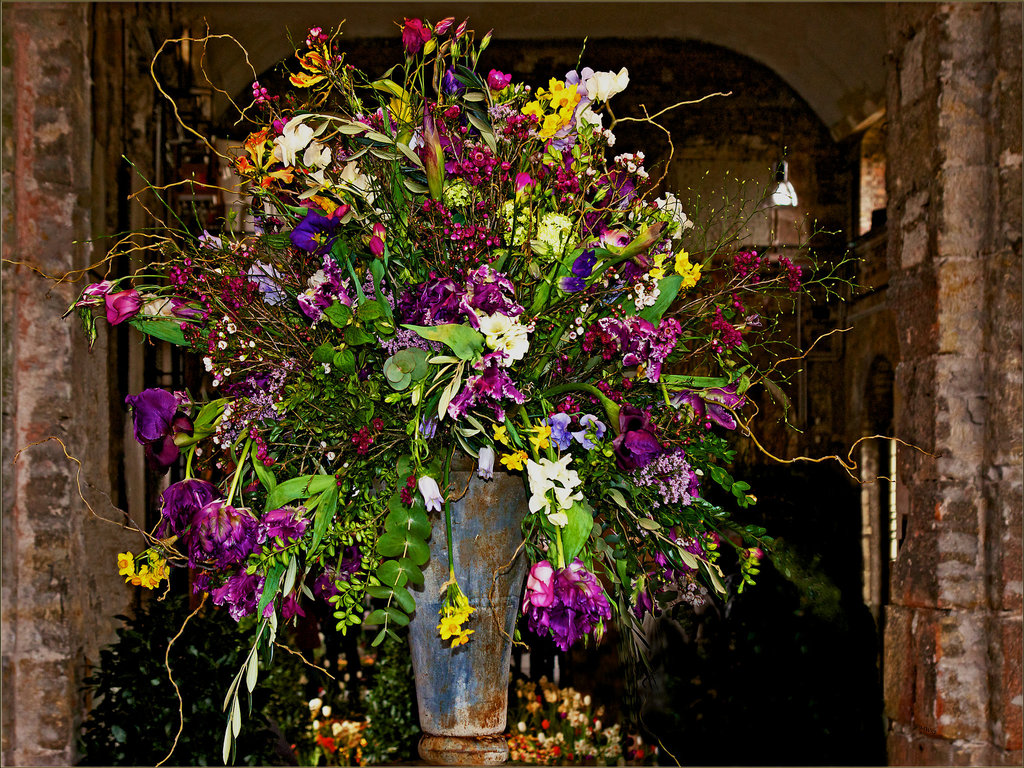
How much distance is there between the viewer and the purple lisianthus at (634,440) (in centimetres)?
97

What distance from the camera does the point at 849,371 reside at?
8422 millimetres

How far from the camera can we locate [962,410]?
8.91ft

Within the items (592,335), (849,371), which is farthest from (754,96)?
(592,335)

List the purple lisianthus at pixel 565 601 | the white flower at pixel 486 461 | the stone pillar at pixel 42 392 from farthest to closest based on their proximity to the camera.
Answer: the stone pillar at pixel 42 392 → the white flower at pixel 486 461 → the purple lisianthus at pixel 565 601

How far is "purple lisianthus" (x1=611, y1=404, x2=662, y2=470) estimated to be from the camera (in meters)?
0.97

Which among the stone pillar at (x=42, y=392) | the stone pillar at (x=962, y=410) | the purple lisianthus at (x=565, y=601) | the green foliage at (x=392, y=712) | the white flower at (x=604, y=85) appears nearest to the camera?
the purple lisianthus at (x=565, y=601)

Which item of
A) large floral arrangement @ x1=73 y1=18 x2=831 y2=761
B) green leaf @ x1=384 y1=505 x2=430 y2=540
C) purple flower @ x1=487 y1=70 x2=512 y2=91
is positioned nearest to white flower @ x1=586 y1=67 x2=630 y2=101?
large floral arrangement @ x1=73 y1=18 x2=831 y2=761

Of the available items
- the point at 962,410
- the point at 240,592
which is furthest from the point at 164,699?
the point at 962,410

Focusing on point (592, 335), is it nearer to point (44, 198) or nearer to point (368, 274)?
point (368, 274)

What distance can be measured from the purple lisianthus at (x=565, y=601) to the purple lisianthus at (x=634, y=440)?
0.14 metres

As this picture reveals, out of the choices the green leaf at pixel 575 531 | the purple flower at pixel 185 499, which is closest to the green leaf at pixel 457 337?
the green leaf at pixel 575 531

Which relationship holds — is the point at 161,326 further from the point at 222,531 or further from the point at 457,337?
the point at 457,337

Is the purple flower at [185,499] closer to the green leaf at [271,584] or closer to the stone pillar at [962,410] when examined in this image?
the green leaf at [271,584]

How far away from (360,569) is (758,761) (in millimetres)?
2814
